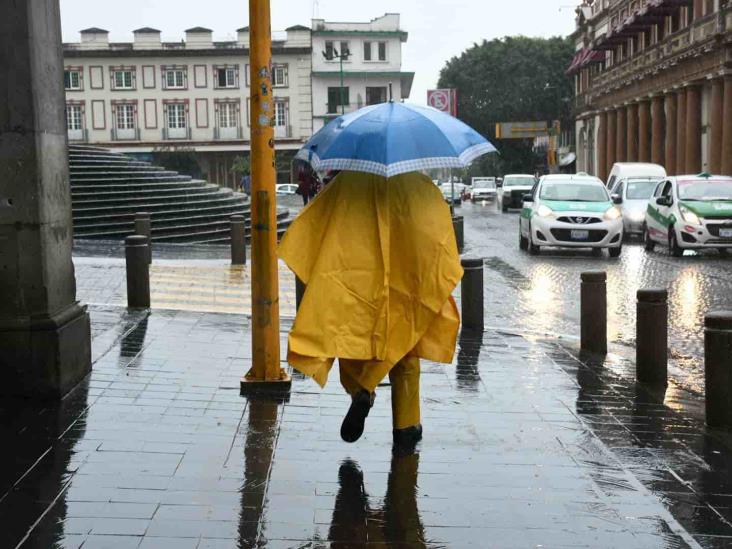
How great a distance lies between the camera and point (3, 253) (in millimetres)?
6402

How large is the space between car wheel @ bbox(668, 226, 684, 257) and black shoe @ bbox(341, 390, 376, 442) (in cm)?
1689

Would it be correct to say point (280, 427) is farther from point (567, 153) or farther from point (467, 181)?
point (467, 181)

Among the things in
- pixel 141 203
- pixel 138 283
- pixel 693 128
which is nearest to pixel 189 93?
pixel 693 128

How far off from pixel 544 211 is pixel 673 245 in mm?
2620

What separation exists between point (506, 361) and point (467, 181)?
96.9 meters

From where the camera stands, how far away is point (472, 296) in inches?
406

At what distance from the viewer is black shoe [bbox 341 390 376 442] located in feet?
18.2

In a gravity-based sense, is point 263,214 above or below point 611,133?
below

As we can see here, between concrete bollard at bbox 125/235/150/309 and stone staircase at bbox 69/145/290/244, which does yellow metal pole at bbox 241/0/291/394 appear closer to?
concrete bollard at bbox 125/235/150/309

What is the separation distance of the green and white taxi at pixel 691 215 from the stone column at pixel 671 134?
2740 cm

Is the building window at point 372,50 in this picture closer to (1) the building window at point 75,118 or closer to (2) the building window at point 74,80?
(2) the building window at point 74,80

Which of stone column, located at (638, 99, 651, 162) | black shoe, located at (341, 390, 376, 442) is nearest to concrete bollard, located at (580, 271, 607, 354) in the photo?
black shoe, located at (341, 390, 376, 442)

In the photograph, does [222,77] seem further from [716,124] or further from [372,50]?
[716,124]

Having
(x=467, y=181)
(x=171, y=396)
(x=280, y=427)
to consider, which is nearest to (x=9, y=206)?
(x=171, y=396)
